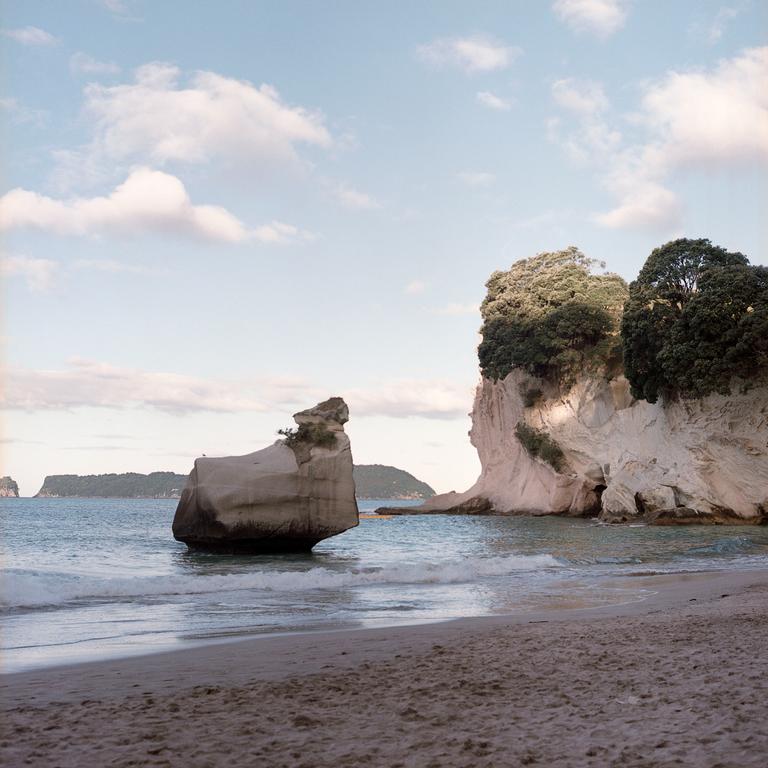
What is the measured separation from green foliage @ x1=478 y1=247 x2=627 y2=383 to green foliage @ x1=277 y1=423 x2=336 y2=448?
38.0 meters

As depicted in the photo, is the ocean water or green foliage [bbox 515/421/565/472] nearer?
the ocean water

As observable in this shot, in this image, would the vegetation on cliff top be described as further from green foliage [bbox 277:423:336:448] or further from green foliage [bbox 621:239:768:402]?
green foliage [bbox 277:423:336:448]

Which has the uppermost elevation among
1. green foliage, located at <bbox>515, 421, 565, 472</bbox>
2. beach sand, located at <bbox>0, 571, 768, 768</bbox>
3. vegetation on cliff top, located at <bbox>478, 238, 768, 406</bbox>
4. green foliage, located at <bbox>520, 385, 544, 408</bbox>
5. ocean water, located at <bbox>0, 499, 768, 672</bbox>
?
vegetation on cliff top, located at <bbox>478, 238, 768, 406</bbox>

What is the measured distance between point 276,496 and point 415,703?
58.3 ft

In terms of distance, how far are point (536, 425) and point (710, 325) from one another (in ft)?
76.2

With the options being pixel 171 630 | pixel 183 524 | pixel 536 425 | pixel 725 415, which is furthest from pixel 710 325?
pixel 171 630

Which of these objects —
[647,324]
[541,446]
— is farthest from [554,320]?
[647,324]

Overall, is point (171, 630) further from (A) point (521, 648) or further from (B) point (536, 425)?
(B) point (536, 425)

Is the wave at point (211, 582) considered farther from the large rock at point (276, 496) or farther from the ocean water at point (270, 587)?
the large rock at point (276, 496)

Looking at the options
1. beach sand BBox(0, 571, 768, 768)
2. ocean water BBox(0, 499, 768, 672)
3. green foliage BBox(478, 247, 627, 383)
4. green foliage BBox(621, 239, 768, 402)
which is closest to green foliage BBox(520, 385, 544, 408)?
green foliage BBox(478, 247, 627, 383)

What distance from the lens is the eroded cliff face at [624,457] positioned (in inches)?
1700

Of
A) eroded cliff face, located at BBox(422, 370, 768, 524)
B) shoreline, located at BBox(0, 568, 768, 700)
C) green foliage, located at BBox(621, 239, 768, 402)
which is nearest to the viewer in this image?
shoreline, located at BBox(0, 568, 768, 700)

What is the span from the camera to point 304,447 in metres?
23.7

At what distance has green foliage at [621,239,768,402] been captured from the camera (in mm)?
41281
